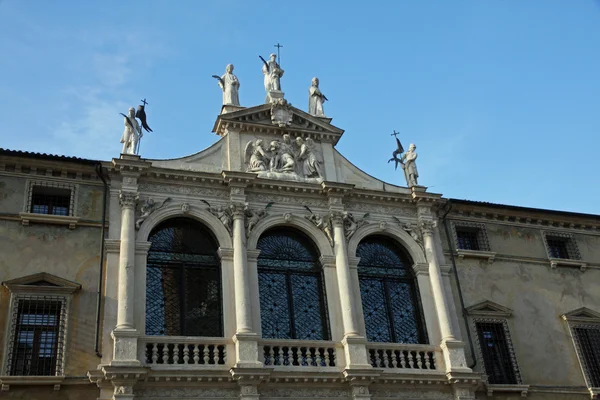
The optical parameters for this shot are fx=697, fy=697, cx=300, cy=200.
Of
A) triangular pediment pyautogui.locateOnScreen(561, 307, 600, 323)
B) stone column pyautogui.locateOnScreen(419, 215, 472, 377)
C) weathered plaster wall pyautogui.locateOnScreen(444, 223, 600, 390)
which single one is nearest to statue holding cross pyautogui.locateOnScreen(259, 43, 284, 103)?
stone column pyautogui.locateOnScreen(419, 215, 472, 377)

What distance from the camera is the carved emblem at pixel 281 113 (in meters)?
21.8

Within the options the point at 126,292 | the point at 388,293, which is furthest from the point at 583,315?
the point at 126,292

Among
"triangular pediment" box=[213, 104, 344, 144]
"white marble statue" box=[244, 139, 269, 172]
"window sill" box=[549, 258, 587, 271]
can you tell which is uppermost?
"triangular pediment" box=[213, 104, 344, 144]

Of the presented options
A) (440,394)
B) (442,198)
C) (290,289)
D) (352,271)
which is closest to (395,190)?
(442,198)

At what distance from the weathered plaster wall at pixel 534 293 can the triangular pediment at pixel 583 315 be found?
187mm

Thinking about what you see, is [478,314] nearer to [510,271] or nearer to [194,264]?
[510,271]

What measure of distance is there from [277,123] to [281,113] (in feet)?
1.52

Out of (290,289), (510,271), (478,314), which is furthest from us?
(510,271)

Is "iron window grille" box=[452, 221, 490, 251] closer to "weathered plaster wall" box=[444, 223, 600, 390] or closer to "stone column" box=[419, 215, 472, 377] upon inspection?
"weathered plaster wall" box=[444, 223, 600, 390]

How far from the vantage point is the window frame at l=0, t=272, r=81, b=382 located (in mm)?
16031

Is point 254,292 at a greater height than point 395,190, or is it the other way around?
point 395,190

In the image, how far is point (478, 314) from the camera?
21.0m

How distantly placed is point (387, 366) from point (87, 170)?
9.64 m

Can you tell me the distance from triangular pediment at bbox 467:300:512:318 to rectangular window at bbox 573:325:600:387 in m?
2.48
